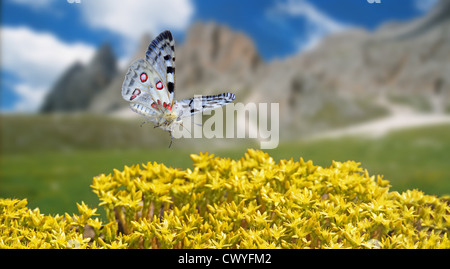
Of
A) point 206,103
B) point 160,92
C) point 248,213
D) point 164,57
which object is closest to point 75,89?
point 164,57

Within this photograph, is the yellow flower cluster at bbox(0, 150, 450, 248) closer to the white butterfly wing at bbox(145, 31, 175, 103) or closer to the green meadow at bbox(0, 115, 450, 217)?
the green meadow at bbox(0, 115, 450, 217)

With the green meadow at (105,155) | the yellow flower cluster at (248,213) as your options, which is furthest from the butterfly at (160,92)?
the yellow flower cluster at (248,213)

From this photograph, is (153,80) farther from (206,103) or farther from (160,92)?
(206,103)

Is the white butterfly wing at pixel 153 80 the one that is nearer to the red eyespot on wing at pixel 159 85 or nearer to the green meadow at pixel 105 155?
the red eyespot on wing at pixel 159 85

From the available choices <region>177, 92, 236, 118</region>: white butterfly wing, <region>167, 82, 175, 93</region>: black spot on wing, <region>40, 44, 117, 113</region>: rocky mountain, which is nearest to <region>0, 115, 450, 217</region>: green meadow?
<region>167, 82, 175, 93</region>: black spot on wing

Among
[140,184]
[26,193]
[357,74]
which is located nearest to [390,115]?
[357,74]
